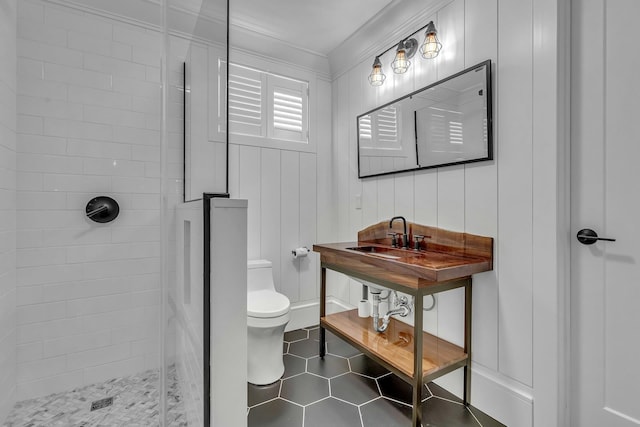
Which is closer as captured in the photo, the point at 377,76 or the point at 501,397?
the point at 501,397

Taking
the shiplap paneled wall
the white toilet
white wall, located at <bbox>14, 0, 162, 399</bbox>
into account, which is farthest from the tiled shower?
the shiplap paneled wall

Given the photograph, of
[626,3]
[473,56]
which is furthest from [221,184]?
[626,3]

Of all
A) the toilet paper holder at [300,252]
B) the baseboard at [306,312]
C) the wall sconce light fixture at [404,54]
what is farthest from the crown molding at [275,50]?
the baseboard at [306,312]

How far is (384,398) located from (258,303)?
92 cm

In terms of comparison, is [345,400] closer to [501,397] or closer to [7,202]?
[501,397]

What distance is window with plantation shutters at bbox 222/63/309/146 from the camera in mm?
2420

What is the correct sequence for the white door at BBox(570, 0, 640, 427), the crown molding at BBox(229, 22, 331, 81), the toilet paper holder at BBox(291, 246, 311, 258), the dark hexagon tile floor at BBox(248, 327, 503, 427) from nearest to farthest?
the white door at BBox(570, 0, 640, 427) → the dark hexagon tile floor at BBox(248, 327, 503, 427) → the crown molding at BBox(229, 22, 331, 81) → the toilet paper holder at BBox(291, 246, 311, 258)

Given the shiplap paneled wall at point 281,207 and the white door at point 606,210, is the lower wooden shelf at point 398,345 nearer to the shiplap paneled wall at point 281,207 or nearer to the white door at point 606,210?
the white door at point 606,210

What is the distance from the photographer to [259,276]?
7.51 ft

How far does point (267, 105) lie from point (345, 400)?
2225 millimetres

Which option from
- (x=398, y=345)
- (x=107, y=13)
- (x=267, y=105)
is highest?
(x=107, y=13)

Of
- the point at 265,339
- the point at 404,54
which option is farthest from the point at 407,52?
the point at 265,339

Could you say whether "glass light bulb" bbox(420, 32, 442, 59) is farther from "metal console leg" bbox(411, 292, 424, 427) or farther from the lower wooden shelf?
the lower wooden shelf

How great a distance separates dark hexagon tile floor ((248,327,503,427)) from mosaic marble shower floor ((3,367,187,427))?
1.60 ft
